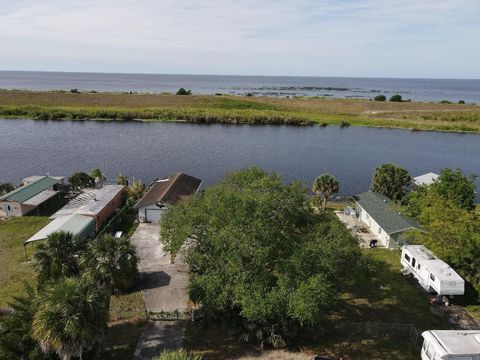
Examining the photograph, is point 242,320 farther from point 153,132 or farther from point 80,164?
point 153,132

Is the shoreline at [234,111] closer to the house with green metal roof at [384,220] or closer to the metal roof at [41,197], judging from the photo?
the metal roof at [41,197]

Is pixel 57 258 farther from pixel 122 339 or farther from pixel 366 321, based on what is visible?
pixel 366 321

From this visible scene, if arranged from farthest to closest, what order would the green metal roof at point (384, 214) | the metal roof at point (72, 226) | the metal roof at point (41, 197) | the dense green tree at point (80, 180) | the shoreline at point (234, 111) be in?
1. the shoreline at point (234, 111)
2. the dense green tree at point (80, 180)
3. the metal roof at point (41, 197)
4. the green metal roof at point (384, 214)
5. the metal roof at point (72, 226)

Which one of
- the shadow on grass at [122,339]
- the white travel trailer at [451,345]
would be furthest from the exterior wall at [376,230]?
the shadow on grass at [122,339]

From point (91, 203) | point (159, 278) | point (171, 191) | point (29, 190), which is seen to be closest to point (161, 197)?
point (171, 191)

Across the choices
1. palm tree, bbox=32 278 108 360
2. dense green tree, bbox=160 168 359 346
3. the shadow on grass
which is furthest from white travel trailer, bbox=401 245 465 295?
palm tree, bbox=32 278 108 360

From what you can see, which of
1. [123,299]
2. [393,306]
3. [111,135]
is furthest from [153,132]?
[393,306]
